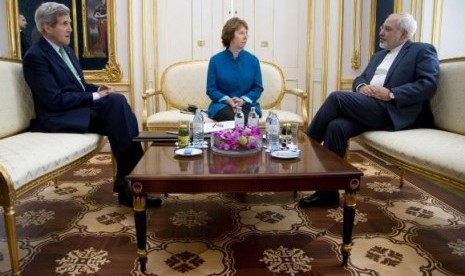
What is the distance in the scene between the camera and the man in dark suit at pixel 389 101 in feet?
8.20

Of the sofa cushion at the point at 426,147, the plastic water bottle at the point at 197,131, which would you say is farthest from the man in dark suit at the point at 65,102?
the sofa cushion at the point at 426,147

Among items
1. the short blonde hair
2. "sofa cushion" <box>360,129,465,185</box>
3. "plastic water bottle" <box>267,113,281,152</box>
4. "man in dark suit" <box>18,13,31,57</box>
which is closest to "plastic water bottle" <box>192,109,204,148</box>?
"plastic water bottle" <box>267,113,281,152</box>

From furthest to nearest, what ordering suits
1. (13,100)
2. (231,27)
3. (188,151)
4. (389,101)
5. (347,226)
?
1. (231,27)
2. (389,101)
3. (13,100)
4. (188,151)
5. (347,226)

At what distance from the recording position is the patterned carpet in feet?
5.58

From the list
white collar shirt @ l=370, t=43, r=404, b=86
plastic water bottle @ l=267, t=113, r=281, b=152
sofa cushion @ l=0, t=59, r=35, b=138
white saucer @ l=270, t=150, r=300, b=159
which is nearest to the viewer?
white saucer @ l=270, t=150, r=300, b=159

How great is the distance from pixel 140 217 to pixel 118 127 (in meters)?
0.94

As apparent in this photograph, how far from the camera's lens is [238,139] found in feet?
6.41

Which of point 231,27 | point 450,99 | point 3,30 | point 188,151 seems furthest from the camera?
point 3,30

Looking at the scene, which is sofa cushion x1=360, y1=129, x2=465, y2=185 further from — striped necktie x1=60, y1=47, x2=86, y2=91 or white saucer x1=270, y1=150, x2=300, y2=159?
striped necktie x1=60, y1=47, x2=86, y2=91

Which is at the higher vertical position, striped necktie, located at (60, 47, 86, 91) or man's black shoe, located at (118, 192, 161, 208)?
striped necktie, located at (60, 47, 86, 91)

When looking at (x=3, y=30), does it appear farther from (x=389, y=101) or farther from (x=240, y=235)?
(x=389, y=101)

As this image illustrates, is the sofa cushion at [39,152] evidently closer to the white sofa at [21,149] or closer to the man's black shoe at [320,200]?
the white sofa at [21,149]

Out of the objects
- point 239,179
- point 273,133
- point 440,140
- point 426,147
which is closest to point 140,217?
point 239,179

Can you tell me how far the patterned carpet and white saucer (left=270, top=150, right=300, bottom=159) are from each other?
430 mm
